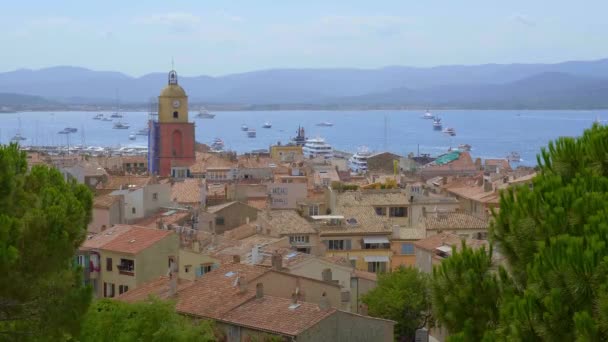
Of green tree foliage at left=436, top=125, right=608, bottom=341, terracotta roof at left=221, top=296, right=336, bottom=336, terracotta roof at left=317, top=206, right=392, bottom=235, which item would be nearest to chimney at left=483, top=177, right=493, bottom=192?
terracotta roof at left=317, top=206, right=392, bottom=235

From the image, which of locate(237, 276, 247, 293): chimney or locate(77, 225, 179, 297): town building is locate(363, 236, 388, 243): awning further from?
locate(237, 276, 247, 293): chimney

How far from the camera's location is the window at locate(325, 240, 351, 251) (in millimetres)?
36281

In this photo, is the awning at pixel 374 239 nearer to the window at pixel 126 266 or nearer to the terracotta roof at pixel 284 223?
the terracotta roof at pixel 284 223

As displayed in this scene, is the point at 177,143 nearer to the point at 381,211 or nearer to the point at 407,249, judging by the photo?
the point at 381,211

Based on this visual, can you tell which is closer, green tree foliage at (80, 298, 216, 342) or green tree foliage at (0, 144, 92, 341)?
green tree foliage at (0, 144, 92, 341)

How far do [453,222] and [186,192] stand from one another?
12.7 metres

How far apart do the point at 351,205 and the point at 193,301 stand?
18.7 m

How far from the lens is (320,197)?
45.5 metres

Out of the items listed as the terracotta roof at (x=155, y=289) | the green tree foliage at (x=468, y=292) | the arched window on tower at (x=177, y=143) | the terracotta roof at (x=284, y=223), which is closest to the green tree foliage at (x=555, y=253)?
the green tree foliage at (x=468, y=292)

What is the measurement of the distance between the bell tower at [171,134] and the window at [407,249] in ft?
114

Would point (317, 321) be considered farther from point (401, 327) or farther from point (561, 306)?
point (561, 306)

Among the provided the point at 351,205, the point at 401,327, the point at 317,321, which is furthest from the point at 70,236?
the point at 351,205

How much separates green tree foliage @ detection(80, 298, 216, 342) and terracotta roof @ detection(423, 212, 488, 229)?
19587 millimetres

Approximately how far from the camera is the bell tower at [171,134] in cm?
6962
